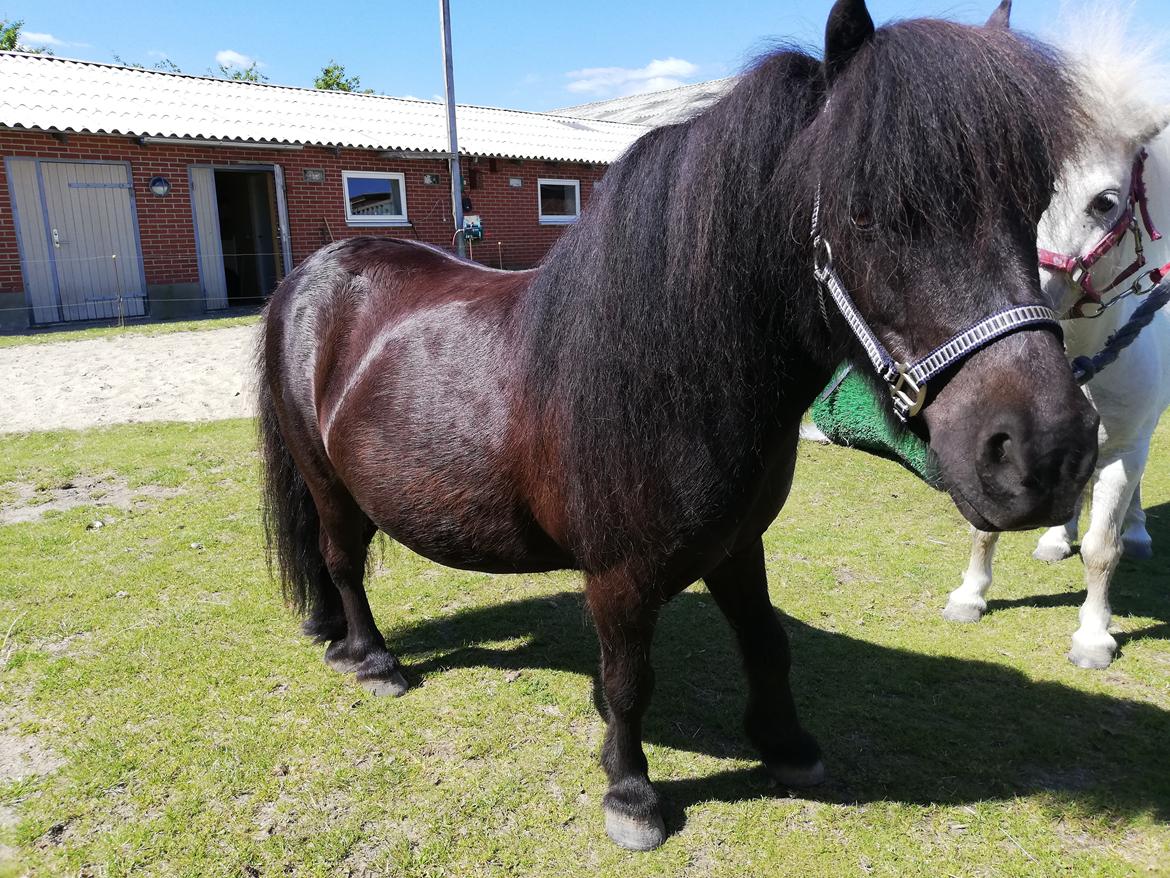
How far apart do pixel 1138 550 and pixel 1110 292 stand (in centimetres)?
243

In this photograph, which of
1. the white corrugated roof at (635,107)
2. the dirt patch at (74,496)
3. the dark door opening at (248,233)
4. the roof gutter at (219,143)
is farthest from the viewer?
the white corrugated roof at (635,107)

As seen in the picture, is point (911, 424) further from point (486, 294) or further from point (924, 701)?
point (924, 701)

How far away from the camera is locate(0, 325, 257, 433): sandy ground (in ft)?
24.1

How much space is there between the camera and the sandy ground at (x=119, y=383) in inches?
289

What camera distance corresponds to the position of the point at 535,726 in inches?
118

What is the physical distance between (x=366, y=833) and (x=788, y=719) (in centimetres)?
147

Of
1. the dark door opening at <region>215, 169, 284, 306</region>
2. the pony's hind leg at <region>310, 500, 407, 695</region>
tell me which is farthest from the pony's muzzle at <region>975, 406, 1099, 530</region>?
the dark door opening at <region>215, 169, 284, 306</region>

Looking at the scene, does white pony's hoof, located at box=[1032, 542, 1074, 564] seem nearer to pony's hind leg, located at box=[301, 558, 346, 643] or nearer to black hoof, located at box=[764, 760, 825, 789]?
black hoof, located at box=[764, 760, 825, 789]

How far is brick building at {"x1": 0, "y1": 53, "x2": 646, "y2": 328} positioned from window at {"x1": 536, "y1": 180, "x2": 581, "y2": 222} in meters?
0.04

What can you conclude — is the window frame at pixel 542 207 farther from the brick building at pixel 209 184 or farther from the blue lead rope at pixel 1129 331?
the blue lead rope at pixel 1129 331

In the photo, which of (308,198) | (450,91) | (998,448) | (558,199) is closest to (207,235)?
(308,198)

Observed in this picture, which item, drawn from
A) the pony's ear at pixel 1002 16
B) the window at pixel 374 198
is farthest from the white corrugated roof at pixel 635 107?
the pony's ear at pixel 1002 16

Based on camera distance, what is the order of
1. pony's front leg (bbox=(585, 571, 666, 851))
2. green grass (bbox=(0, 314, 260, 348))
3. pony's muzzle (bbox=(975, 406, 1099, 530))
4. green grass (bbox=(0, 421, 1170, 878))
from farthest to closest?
green grass (bbox=(0, 314, 260, 348))
green grass (bbox=(0, 421, 1170, 878))
pony's front leg (bbox=(585, 571, 666, 851))
pony's muzzle (bbox=(975, 406, 1099, 530))

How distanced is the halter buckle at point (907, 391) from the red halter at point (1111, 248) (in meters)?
1.64
